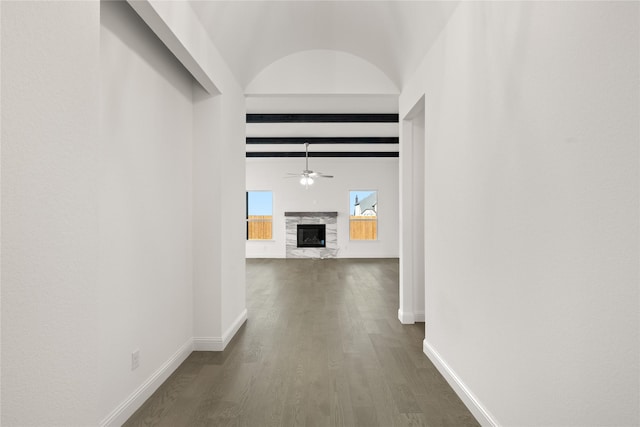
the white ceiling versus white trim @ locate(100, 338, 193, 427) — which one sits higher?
the white ceiling

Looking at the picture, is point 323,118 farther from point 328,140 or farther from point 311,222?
point 311,222

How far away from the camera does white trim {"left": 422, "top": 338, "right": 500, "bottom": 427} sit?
1970 millimetres

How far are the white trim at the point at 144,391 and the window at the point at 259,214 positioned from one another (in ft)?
23.7

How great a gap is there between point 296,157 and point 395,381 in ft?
24.7

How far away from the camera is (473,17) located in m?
2.12

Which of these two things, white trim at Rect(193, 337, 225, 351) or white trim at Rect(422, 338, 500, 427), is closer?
white trim at Rect(422, 338, 500, 427)

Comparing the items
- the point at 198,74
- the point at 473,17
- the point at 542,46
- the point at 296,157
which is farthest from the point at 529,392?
the point at 296,157

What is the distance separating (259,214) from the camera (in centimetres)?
1027

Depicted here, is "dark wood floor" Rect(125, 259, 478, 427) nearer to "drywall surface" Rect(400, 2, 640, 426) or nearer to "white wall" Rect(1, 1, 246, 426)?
"white wall" Rect(1, 1, 246, 426)

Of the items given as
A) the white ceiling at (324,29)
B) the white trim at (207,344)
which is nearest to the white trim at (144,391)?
the white trim at (207,344)

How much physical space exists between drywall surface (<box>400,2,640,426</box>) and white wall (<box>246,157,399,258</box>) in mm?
7595

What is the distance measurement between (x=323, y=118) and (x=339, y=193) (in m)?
4.19

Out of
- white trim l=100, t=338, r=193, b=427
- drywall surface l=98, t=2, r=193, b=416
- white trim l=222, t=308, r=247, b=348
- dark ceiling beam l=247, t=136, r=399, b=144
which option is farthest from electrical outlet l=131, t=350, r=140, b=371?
dark ceiling beam l=247, t=136, r=399, b=144

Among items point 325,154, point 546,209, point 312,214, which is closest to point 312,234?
point 312,214
